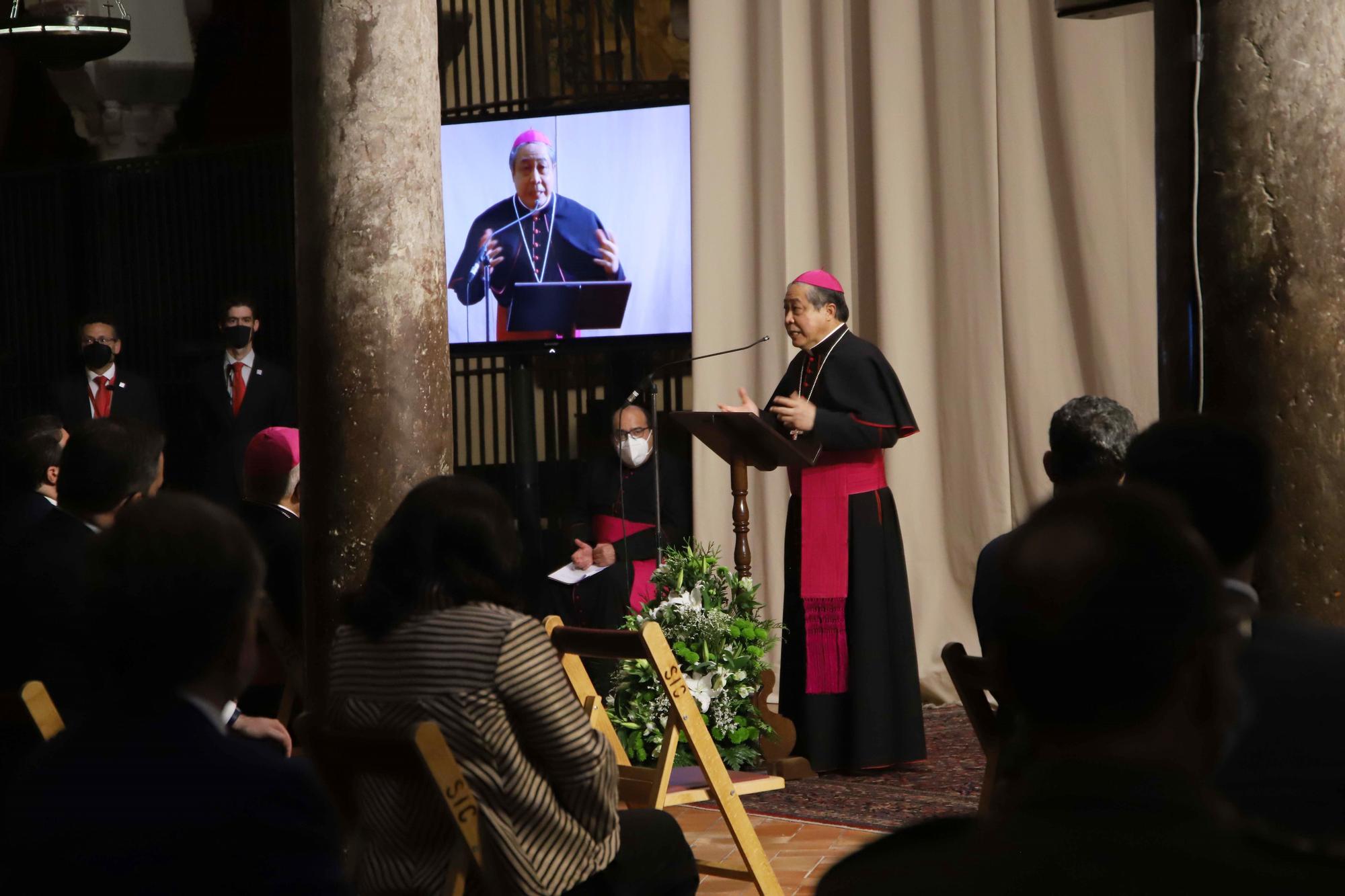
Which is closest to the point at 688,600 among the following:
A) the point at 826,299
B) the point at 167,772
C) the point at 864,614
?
the point at 864,614

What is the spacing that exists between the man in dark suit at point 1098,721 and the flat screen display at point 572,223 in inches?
281

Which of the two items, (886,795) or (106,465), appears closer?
(106,465)

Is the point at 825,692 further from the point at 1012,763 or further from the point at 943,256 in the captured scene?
the point at 1012,763

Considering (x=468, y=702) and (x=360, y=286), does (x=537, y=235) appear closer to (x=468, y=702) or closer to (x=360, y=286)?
(x=360, y=286)

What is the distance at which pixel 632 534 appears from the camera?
7.53 m

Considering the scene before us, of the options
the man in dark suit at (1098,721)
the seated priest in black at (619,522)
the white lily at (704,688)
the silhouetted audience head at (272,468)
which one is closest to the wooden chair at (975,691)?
the man in dark suit at (1098,721)

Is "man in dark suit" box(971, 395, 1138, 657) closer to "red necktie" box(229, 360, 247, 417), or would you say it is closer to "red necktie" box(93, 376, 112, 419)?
"red necktie" box(229, 360, 247, 417)

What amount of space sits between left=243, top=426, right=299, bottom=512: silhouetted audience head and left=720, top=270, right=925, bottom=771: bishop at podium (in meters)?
1.79

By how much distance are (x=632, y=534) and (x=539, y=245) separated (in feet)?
5.90

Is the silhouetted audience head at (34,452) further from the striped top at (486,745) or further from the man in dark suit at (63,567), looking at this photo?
the striped top at (486,745)

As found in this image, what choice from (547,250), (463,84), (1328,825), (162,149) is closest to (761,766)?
(547,250)

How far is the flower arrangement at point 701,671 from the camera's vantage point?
229 inches

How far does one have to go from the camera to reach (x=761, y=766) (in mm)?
6117

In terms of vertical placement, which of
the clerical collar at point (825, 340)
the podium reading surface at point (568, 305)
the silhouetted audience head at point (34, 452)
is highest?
the podium reading surface at point (568, 305)
